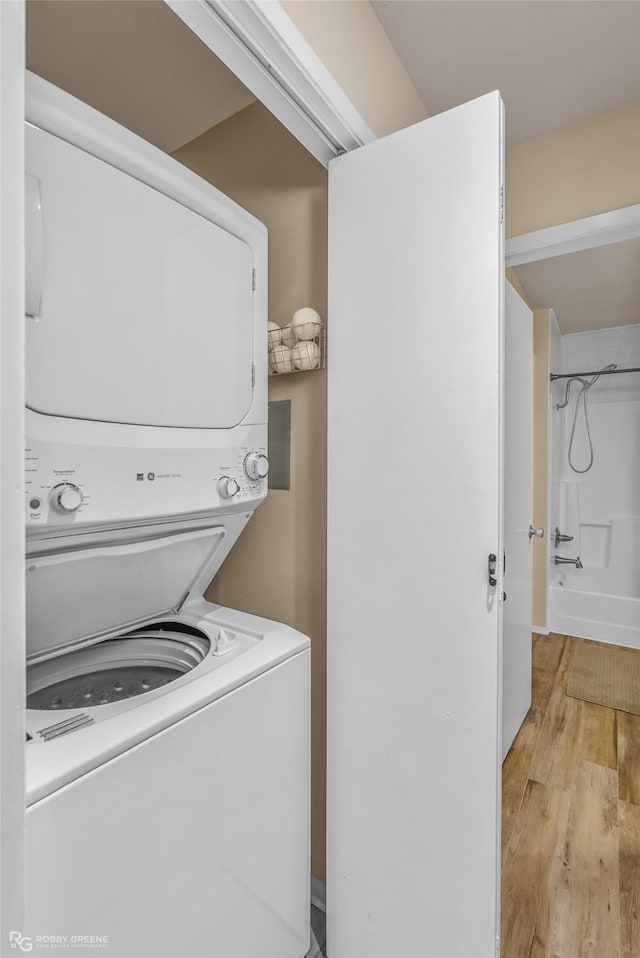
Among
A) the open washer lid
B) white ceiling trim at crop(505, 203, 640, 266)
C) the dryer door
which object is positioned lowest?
the open washer lid

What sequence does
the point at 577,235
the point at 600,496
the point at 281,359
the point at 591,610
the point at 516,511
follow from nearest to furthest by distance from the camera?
→ the point at 281,359 < the point at 577,235 < the point at 516,511 < the point at 591,610 < the point at 600,496

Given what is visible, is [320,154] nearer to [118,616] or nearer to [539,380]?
[118,616]

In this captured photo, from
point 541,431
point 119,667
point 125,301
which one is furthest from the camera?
point 541,431

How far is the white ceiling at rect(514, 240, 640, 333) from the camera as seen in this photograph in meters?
2.68

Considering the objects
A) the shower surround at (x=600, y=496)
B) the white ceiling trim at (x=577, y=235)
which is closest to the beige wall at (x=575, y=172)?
the white ceiling trim at (x=577, y=235)

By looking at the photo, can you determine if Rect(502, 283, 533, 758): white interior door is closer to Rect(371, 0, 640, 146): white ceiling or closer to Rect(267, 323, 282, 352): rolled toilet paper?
Rect(371, 0, 640, 146): white ceiling

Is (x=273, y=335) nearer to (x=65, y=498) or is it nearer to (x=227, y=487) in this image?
(x=227, y=487)

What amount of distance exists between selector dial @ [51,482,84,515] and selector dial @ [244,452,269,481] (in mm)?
483

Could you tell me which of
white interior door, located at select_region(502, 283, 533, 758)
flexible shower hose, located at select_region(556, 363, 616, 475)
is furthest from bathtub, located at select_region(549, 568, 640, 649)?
white interior door, located at select_region(502, 283, 533, 758)

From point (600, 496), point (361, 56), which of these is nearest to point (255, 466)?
point (361, 56)

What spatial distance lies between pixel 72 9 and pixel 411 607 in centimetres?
181

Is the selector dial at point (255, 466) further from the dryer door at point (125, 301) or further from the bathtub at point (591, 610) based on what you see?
the bathtub at point (591, 610)

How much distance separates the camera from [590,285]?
309 centimetres

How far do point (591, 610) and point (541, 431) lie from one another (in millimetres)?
1583
